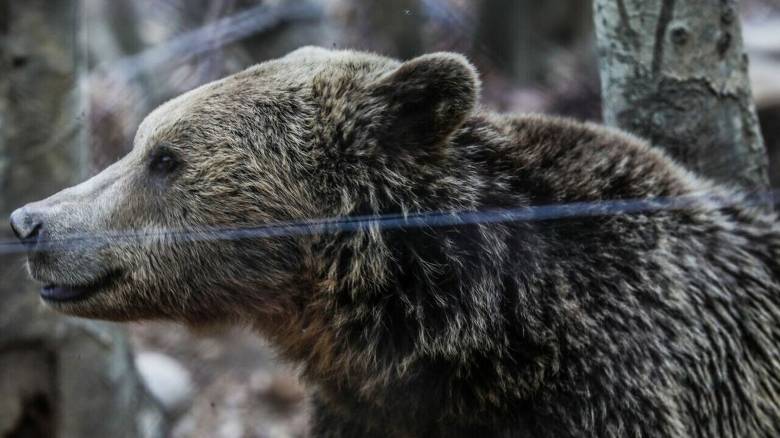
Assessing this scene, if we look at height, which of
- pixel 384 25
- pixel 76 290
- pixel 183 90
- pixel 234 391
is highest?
pixel 76 290

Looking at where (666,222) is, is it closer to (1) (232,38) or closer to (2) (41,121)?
(2) (41,121)

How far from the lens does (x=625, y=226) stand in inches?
125

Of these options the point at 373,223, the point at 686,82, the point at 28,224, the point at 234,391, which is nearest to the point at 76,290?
the point at 28,224

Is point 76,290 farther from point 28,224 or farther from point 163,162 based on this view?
point 163,162

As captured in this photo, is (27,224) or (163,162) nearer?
(27,224)

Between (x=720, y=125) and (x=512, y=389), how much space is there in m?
1.69

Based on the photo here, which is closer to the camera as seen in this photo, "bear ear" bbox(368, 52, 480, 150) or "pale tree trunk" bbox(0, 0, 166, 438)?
"bear ear" bbox(368, 52, 480, 150)

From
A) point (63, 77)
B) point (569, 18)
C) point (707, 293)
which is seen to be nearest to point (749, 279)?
point (707, 293)

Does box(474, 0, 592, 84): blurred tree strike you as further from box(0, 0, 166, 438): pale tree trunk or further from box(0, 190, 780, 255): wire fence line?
box(0, 190, 780, 255): wire fence line

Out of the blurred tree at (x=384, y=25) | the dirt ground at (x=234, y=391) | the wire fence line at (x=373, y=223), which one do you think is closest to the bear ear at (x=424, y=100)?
the wire fence line at (x=373, y=223)

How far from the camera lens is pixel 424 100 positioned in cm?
298

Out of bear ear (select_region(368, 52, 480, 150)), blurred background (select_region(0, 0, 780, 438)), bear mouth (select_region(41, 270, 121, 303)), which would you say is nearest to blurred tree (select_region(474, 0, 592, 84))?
blurred background (select_region(0, 0, 780, 438))

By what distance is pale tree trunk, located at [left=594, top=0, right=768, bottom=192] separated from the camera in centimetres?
378

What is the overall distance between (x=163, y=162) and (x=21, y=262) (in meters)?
2.08
